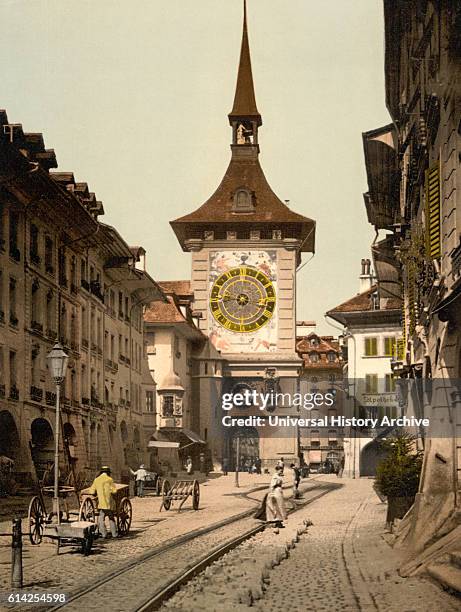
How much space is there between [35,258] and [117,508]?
17362 mm

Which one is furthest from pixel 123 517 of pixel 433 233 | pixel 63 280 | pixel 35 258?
pixel 63 280

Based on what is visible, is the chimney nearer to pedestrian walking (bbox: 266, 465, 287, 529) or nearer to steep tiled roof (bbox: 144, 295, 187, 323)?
steep tiled roof (bbox: 144, 295, 187, 323)

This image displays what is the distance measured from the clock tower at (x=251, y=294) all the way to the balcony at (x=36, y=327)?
185ft

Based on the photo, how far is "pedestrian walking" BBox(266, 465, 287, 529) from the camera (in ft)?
112

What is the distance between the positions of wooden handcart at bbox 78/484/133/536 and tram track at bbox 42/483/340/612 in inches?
51.5

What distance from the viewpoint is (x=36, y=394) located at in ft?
146

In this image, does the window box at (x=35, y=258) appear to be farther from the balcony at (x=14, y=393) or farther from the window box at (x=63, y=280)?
the balcony at (x=14, y=393)

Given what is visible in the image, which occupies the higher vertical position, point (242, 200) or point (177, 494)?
point (242, 200)

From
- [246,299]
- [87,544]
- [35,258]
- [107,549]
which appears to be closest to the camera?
[87,544]

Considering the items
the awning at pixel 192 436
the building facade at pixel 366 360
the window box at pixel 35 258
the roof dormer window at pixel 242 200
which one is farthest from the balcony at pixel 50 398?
the roof dormer window at pixel 242 200

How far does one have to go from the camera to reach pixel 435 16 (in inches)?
960

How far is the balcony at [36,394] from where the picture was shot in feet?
144

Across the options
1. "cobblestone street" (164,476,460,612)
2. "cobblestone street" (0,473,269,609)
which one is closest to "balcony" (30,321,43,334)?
"cobblestone street" (0,473,269,609)

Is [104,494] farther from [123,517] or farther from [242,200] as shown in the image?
[242,200]
